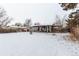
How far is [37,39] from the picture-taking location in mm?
4332

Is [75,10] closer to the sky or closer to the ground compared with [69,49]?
closer to the sky

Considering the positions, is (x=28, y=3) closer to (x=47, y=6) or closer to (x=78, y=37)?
(x=47, y=6)

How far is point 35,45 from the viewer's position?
14.2 ft

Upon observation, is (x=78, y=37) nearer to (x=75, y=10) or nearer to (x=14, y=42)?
(x=75, y=10)

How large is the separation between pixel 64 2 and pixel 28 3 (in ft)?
1.04

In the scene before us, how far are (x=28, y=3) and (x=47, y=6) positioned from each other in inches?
6.7

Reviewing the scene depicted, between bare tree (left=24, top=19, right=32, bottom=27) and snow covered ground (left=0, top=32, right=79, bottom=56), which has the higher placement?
bare tree (left=24, top=19, right=32, bottom=27)

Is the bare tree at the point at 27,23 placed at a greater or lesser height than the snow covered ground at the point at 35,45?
greater

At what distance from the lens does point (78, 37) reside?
4.32 meters

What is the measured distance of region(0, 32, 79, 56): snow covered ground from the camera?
14.1 feet

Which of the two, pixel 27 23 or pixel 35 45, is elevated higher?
pixel 27 23

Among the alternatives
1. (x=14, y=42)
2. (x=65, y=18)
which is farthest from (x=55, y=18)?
(x=14, y=42)

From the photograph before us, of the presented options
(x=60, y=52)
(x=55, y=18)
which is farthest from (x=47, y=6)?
(x=60, y=52)

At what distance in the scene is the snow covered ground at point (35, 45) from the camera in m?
4.31
